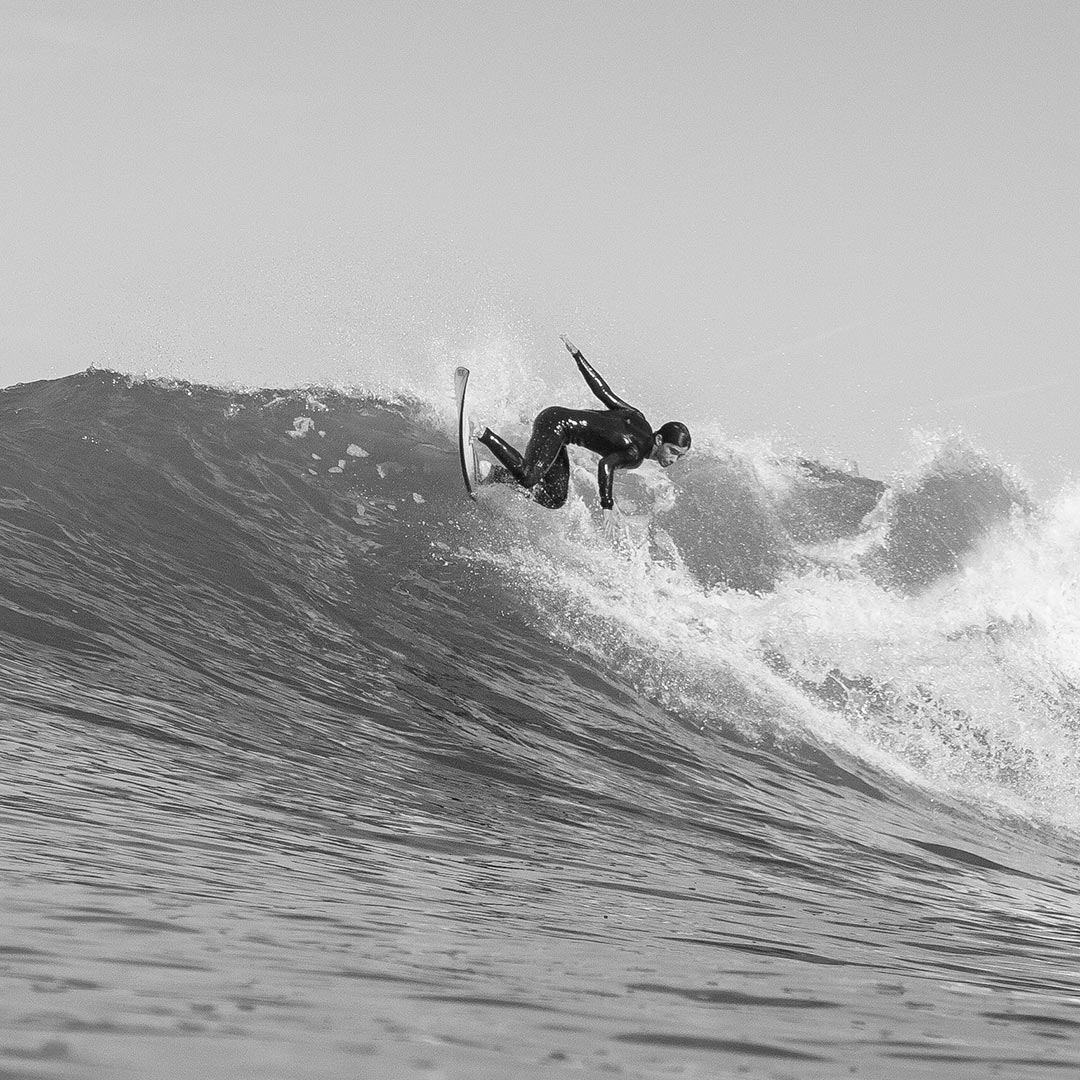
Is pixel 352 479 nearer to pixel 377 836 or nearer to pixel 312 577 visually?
pixel 312 577

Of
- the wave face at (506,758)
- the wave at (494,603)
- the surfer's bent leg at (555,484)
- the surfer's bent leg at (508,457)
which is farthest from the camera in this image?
the surfer's bent leg at (555,484)

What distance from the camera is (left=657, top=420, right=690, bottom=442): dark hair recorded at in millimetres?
8566

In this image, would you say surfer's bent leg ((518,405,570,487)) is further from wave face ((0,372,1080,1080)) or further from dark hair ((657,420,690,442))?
wave face ((0,372,1080,1080))

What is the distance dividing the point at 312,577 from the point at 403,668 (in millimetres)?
2062

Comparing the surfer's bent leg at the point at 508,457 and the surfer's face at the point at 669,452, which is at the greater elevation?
the surfer's face at the point at 669,452

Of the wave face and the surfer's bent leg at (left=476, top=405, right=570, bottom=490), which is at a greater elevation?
the surfer's bent leg at (left=476, top=405, right=570, bottom=490)

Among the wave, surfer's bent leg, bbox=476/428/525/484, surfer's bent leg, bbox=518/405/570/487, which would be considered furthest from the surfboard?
the wave

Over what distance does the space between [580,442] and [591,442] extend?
0.12m

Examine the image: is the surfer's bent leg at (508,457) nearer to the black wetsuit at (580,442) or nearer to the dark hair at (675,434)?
the black wetsuit at (580,442)

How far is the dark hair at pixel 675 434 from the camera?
857 centimetres

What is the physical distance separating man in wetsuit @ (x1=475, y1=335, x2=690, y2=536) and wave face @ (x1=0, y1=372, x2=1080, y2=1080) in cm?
151

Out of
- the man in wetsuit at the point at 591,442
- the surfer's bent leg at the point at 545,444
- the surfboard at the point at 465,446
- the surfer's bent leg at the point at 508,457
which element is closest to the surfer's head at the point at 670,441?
the man in wetsuit at the point at 591,442

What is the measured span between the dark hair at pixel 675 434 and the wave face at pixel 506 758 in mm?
2072

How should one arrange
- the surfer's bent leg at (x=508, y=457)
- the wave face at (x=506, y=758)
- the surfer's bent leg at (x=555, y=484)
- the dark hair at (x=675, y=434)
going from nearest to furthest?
1. the wave face at (x=506, y=758)
2. the dark hair at (x=675, y=434)
3. the surfer's bent leg at (x=508, y=457)
4. the surfer's bent leg at (x=555, y=484)
